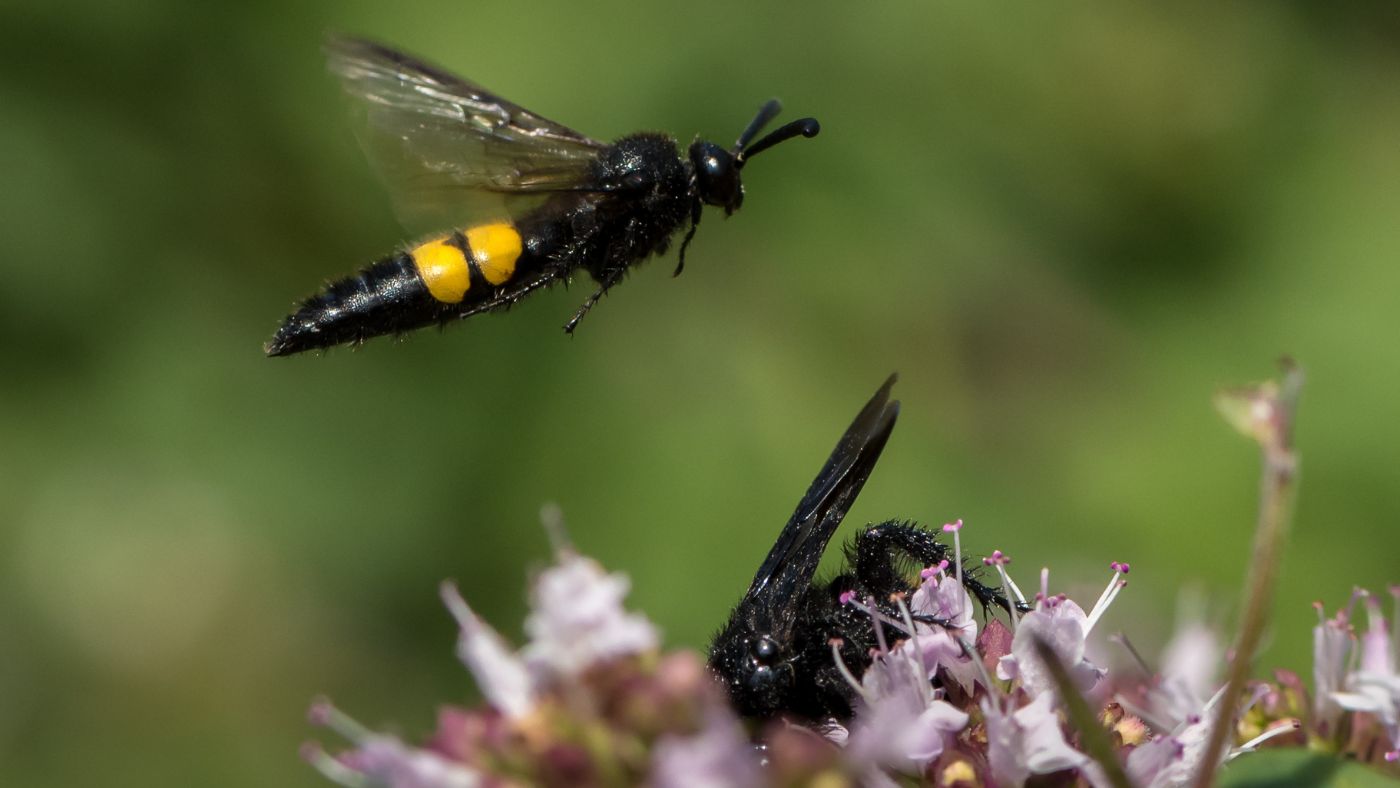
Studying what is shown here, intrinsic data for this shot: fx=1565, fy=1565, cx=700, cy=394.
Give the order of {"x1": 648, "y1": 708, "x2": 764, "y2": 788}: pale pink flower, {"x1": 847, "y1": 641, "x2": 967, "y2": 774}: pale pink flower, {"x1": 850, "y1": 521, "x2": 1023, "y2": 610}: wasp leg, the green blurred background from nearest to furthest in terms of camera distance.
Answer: {"x1": 648, "y1": 708, "x2": 764, "y2": 788}: pale pink flower
{"x1": 847, "y1": 641, "x2": 967, "y2": 774}: pale pink flower
{"x1": 850, "y1": 521, "x2": 1023, "y2": 610}: wasp leg
the green blurred background

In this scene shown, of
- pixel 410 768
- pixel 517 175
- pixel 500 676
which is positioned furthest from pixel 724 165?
pixel 410 768

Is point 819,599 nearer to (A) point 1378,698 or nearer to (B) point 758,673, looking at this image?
(B) point 758,673

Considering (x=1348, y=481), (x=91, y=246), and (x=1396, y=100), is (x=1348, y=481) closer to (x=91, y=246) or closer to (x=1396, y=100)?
(x=1396, y=100)

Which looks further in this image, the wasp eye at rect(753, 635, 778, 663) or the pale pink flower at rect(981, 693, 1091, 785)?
the wasp eye at rect(753, 635, 778, 663)

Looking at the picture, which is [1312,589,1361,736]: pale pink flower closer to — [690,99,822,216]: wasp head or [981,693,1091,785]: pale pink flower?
[981,693,1091,785]: pale pink flower

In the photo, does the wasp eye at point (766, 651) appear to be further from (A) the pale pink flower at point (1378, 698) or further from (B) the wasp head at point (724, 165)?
(B) the wasp head at point (724, 165)

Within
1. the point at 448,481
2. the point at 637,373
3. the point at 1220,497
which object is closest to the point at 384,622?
the point at 448,481

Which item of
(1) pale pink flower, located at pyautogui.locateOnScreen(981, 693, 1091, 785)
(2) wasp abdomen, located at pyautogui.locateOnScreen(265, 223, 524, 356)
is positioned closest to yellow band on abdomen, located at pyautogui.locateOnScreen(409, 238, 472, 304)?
(2) wasp abdomen, located at pyautogui.locateOnScreen(265, 223, 524, 356)
